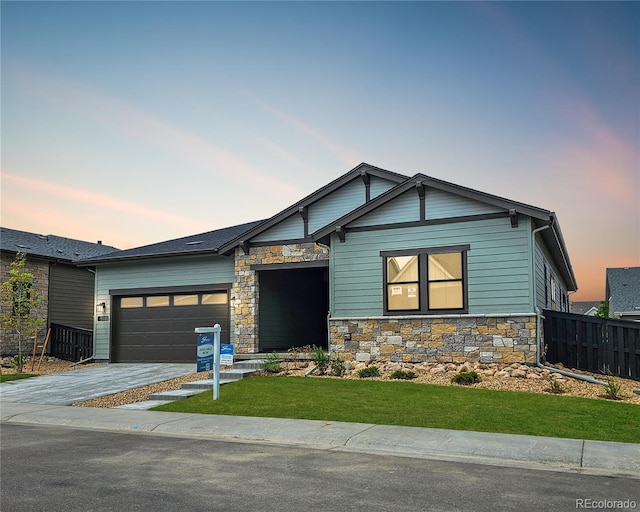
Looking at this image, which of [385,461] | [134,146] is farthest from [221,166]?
[385,461]

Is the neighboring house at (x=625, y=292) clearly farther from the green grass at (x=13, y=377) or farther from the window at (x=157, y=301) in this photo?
the green grass at (x=13, y=377)

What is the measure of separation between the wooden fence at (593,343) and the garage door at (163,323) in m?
11.5

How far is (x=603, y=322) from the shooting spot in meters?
15.6

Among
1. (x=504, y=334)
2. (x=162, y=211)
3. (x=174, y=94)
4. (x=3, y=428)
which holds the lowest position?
(x=3, y=428)

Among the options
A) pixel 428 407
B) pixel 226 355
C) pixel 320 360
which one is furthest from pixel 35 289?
pixel 428 407

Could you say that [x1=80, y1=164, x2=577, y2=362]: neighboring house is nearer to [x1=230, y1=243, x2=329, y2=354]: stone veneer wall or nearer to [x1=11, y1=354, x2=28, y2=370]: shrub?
[x1=230, y1=243, x2=329, y2=354]: stone veneer wall

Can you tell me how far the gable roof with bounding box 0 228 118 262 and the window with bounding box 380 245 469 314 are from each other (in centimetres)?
1737

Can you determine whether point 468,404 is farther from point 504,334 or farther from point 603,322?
point 603,322

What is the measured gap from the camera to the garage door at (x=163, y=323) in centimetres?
2253

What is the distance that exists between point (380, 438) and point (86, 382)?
12.2m

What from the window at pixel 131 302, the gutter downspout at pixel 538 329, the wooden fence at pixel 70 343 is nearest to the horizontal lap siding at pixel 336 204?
the gutter downspout at pixel 538 329

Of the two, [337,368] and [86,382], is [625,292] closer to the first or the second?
[337,368]

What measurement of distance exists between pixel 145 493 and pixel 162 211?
2326 cm

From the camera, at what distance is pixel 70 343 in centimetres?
2625
